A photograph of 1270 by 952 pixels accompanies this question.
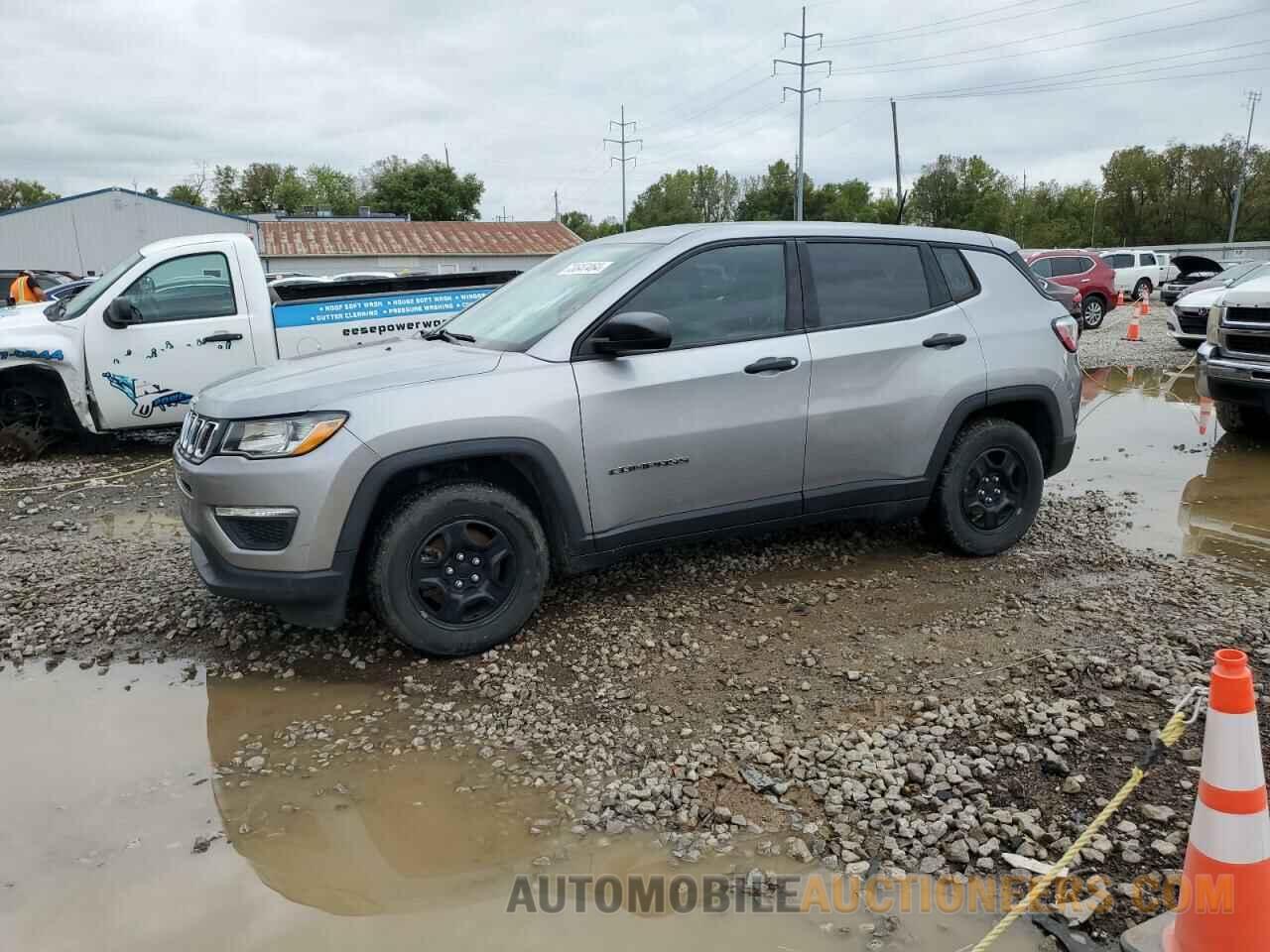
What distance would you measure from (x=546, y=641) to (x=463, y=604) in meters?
0.46

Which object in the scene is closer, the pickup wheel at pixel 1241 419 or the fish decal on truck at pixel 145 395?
the fish decal on truck at pixel 145 395

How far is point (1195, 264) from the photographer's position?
28203mm

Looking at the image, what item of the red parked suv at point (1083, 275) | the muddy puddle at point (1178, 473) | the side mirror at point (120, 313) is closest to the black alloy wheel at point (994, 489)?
the muddy puddle at point (1178, 473)

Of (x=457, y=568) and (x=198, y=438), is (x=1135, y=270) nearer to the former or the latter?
(x=457, y=568)

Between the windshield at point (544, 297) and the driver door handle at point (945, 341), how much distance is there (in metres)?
1.55

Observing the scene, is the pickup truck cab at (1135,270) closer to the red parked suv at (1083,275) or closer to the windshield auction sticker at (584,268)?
the red parked suv at (1083,275)

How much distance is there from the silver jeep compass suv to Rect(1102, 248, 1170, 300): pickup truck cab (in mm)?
27634

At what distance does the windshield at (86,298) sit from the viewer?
8.30m

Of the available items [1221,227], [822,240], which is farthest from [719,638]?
[1221,227]

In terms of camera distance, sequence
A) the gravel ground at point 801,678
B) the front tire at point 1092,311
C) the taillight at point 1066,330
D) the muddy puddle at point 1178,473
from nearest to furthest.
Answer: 1. the gravel ground at point 801,678
2. the taillight at point 1066,330
3. the muddy puddle at point 1178,473
4. the front tire at point 1092,311

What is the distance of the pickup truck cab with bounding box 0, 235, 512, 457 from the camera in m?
8.15

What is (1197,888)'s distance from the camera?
222cm

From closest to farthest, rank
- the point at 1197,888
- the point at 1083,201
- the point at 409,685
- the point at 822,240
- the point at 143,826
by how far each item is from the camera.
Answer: the point at 1197,888, the point at 143,826, the point at 409,685, the point at 822,240, the point at 1083,201

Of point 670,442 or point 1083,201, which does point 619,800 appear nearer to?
point 670,442
